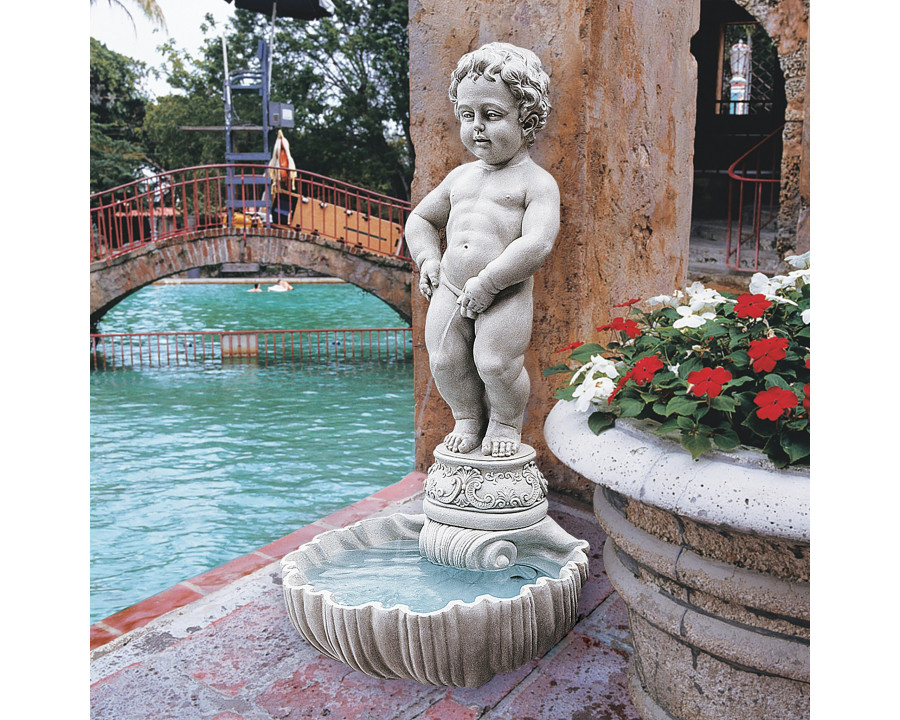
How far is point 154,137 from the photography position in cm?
2409

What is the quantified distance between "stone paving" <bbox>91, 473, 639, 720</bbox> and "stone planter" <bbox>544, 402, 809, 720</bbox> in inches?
13.9

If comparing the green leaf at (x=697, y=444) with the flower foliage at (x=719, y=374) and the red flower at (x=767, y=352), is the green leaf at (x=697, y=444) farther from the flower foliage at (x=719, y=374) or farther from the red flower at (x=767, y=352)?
the red flower at (x=767, y=352)

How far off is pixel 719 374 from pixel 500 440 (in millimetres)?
1146

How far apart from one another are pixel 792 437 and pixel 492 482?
1216mm

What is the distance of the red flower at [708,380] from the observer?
58.6 inches

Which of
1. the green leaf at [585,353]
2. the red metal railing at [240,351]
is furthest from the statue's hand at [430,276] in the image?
the red metal railing at [240,351]

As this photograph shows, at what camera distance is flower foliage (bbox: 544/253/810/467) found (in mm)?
1452

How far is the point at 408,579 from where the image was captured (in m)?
2.41

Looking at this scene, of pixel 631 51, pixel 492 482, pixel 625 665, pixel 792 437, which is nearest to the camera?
pixel 792 437

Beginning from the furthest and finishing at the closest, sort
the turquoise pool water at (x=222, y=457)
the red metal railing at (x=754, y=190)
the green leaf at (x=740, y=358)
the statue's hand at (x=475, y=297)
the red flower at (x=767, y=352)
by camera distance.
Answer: the red metal railing at (x=754, y=190) < the turquoise pool water at (x=222, y=457) < the statue's hand at (x=475, y=297) < the green leaf at (x=740, y=358) < the red flower at (x=767, y=352)

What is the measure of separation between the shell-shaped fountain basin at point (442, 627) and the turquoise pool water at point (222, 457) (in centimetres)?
205

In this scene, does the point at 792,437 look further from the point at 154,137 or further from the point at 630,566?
the point at 154,137

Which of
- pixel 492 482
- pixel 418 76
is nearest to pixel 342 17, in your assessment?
pixel 418 76

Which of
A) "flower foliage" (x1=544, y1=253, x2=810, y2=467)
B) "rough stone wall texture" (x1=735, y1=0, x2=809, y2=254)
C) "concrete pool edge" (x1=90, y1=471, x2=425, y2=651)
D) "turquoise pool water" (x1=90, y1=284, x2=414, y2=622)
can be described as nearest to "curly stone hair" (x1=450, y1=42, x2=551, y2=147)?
"flower foliage" (x1=544, y1=253, x2=810, y2=467)
